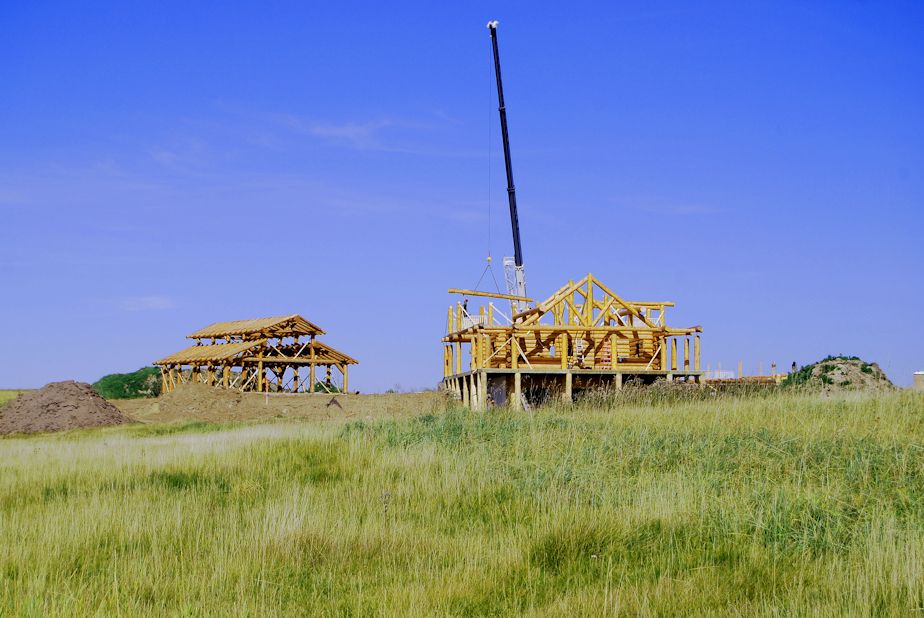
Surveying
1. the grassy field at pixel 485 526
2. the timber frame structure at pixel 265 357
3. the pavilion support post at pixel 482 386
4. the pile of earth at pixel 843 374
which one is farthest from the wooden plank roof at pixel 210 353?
the grassy field at pixel 485 526

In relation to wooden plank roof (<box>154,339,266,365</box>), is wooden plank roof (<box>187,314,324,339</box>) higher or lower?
higher

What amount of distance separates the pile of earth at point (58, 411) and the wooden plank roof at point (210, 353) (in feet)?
46.3

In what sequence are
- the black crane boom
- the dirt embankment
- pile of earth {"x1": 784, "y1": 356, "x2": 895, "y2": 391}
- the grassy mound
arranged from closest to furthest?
pile of earth {"x1": 784, "y1": 356, "x2": 895, "y2": 391}, the dirt embankment, the black crane boom, the grassy mound

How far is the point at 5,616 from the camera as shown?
18.3ft

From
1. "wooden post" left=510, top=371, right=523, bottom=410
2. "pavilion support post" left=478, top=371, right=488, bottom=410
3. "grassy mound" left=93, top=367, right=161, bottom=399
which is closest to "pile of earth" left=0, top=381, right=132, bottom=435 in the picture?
"pavilion support post" left=478, top=371, right=488, bottom=410

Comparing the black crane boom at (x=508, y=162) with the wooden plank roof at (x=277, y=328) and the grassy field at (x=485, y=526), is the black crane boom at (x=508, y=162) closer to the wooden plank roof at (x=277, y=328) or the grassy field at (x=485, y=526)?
the wooden plank roof at (x=277, y=328)

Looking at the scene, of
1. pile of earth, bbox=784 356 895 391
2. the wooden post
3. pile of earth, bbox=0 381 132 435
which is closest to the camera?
pile of earth, bbox=784 356 895 391

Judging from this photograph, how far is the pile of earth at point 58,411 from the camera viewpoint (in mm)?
25953

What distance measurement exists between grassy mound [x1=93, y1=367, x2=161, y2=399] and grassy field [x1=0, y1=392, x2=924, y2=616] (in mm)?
43065

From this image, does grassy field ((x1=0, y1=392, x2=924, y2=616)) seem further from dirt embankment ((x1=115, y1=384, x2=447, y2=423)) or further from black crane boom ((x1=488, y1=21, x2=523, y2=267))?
black crane boom ((x1=488, y1=21, x2=523, y2=267))

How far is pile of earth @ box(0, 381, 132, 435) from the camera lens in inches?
1022

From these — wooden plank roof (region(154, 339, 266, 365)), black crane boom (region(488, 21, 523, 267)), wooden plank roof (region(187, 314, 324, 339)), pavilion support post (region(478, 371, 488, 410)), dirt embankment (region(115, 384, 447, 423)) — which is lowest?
dirt embankment (region(115, 384, 447, 423))

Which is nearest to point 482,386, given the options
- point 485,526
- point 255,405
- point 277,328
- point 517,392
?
point 517,392

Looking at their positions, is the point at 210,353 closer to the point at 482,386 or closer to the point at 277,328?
the point at 277,328
